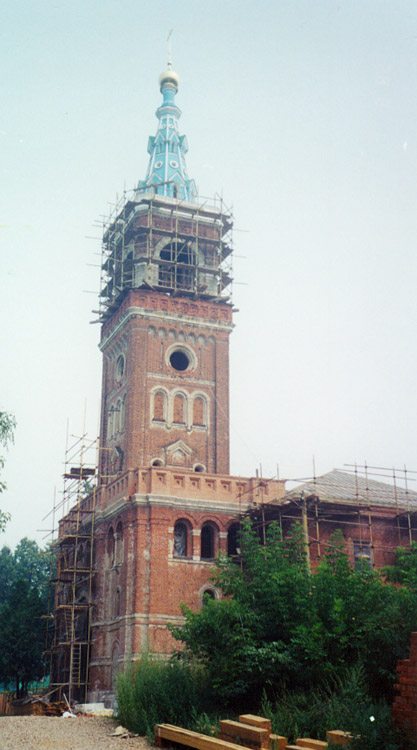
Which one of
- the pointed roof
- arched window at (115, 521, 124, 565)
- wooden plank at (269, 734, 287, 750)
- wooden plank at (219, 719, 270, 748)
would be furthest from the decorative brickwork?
arched window at (115, 521, 124, 565)

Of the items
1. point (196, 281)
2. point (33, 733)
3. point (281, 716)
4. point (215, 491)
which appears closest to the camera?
point (281, 716)

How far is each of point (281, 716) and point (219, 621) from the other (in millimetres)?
4761

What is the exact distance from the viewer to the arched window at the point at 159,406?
130 feet

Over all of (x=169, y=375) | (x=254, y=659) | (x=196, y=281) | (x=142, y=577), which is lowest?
(x=254, y=659)

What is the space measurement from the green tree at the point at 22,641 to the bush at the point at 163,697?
22.7 meters

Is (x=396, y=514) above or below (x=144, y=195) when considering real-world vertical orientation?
below

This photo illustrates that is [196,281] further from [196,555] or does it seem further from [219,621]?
[219,621]

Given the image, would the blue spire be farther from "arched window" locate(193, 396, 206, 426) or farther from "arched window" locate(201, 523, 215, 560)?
"arched window" locate(201, 523, 215, 560)

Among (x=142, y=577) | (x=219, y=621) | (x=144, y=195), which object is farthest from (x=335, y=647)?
(x=144, y=195)

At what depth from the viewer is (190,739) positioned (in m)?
15.6

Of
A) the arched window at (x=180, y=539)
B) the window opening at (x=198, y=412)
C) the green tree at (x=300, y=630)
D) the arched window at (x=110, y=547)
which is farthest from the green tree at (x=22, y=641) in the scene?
the green tree at (x=300, y=630)

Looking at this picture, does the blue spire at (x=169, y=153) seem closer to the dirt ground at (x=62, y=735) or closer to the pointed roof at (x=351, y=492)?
the pointed roof at (x=351, y=492)

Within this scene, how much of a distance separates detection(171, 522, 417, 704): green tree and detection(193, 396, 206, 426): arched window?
16.7m

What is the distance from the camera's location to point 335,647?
2103cm
